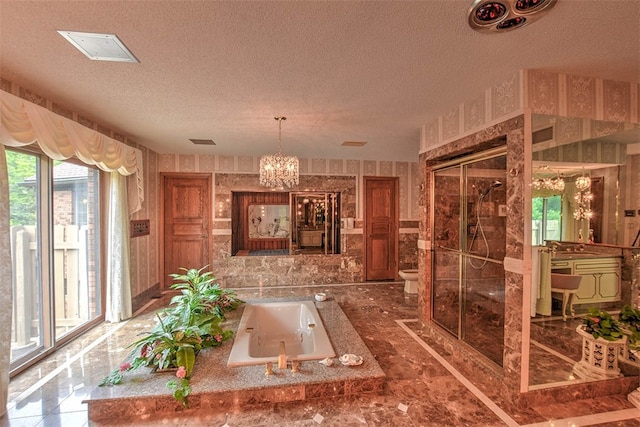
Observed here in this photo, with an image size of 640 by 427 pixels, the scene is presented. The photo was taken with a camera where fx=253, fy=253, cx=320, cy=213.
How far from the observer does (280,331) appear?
3.15 m

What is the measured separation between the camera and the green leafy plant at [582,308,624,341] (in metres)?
1.92

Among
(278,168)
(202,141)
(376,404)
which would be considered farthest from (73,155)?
(376,404)

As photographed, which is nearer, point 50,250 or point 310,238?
point 50,250

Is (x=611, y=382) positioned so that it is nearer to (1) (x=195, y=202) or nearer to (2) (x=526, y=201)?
(2) (x=526, y=201)

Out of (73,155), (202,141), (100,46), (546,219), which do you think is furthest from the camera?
(202,141)

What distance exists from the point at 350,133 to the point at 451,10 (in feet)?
6.68

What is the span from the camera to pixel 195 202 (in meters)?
4.55

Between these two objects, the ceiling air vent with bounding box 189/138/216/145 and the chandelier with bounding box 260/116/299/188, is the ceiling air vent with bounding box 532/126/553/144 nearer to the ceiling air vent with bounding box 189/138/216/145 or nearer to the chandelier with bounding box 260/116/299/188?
the chandelier with bounding box 260/116/299/188

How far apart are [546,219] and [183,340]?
301 centimetres

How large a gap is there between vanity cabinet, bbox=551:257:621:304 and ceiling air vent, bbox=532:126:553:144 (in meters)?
1.02

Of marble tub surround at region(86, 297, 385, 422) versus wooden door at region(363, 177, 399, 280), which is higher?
wooden door at region(363, 177, 399, 280)

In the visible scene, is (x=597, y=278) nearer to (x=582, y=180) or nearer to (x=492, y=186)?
(x=582, y=180)

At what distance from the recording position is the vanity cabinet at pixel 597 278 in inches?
80.6

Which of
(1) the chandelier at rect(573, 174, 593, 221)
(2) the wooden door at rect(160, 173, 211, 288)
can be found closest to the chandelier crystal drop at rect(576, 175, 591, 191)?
(1) the chandelier at rect(573, 174, 593, 221)
